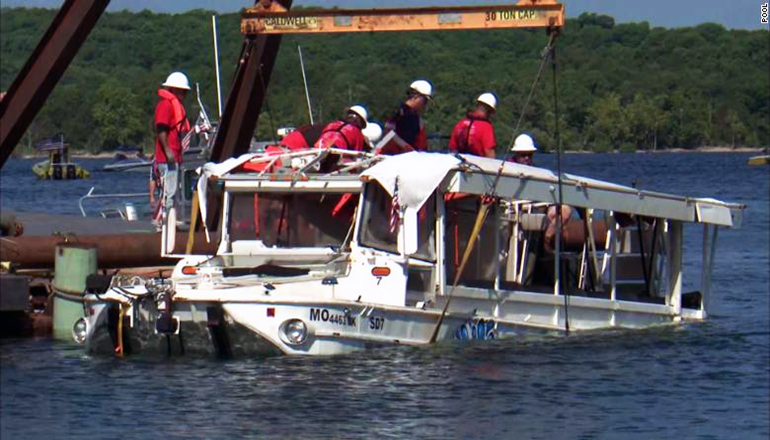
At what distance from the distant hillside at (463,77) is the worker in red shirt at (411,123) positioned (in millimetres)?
44682

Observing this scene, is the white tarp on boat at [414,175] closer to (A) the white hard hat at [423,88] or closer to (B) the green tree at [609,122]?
(A) the white hard hat at [423,88]

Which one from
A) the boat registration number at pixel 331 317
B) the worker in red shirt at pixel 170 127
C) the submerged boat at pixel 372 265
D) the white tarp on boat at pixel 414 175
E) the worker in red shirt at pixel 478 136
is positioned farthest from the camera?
the worker in red shirt at pixel 170 127

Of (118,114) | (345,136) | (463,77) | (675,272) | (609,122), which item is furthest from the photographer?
(118,114)

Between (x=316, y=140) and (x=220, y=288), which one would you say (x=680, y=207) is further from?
(x=220, y=288)

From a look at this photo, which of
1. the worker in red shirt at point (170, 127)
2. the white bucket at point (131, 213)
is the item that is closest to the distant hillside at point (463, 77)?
the white bucket at point (131, 213)

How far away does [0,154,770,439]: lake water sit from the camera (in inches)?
606

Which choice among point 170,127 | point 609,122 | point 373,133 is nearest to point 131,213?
point 170,127

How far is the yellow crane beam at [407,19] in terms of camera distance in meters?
18.4

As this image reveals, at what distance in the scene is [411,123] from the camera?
20.9 metres

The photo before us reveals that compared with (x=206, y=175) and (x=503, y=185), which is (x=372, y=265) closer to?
(x=503, y=185)

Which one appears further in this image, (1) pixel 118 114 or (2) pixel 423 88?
(1) pixel 118 114

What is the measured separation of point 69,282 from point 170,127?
2.41m

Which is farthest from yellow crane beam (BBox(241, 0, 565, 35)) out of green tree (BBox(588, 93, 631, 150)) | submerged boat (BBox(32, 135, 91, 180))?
green tree (BBox(588, 93, 631, 150))

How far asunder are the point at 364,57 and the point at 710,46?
3492 centimetres
